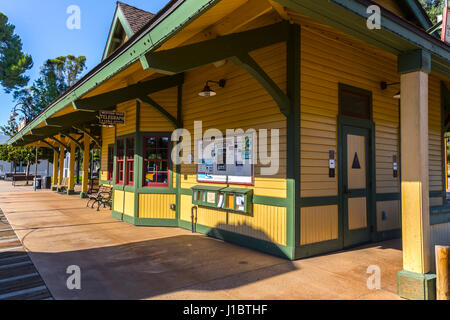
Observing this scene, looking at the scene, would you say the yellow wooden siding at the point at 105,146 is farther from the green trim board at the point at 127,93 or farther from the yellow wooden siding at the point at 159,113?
the green trim board at the point at 127,93

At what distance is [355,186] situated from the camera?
603 cm

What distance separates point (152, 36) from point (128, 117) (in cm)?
498

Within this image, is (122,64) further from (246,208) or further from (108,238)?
(108,238)

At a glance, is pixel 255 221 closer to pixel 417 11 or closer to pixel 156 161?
pixel 156 161

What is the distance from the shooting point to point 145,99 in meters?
7.12

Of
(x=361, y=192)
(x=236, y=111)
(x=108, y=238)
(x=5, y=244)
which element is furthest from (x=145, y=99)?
(x=361, y=192)

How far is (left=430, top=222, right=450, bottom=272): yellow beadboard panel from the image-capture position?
3.79m

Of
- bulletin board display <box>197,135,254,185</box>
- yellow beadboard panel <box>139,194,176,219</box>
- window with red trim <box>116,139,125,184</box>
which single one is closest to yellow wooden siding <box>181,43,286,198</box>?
bulletin board display <box>197,135,254,185</box>

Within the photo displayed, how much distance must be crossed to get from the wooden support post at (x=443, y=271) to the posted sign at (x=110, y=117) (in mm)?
7277

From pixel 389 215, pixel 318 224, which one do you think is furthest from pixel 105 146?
pixel 389 215

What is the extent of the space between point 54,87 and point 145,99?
32251 mm

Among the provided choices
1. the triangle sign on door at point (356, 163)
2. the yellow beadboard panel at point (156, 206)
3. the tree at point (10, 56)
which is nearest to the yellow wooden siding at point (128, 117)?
the yellow beadboard panel at point (156, 206)

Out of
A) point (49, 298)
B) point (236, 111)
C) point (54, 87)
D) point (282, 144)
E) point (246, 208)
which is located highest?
point (54, 87)

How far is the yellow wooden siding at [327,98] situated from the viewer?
5.21 meters
